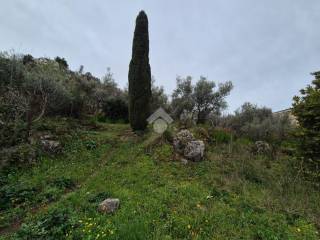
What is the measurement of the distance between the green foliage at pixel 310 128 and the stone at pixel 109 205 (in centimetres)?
724

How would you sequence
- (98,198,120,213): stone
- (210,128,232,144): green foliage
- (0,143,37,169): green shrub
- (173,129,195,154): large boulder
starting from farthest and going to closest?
(210,128,232,144): green foliage
(173,129,195,154): large boulder
(0,143,37,169): green shrub
(98,198,120,213): stone

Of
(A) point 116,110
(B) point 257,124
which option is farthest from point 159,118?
(B) point 257,124

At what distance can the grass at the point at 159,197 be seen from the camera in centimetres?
551

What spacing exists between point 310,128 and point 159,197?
290 inches

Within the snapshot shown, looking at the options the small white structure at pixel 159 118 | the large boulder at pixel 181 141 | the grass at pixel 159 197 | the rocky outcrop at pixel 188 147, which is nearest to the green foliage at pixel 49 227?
the grass at pixel 159 197

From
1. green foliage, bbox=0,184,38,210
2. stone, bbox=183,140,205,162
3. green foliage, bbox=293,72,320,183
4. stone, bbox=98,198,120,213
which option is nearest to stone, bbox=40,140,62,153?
green foliage, bbox=0,184,38,210

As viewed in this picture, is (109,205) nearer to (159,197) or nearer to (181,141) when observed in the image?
(159,197)

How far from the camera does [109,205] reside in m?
6.35

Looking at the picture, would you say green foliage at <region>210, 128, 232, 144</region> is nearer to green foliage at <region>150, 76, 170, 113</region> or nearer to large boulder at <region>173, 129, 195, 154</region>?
large boulder at <region>173, 129, 195, 154</region>

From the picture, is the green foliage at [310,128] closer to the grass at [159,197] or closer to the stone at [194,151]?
the grass at [159,197]

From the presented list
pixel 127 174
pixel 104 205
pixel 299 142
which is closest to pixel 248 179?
pixel 299 142

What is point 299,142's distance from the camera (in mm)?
10508

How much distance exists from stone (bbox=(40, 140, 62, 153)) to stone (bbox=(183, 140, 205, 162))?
19.1 feet

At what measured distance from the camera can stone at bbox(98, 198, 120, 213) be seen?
6250 millimetres
